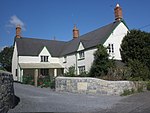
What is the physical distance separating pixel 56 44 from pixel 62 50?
2.63 metres

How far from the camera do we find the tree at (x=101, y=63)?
24675 mm

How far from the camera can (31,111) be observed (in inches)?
367

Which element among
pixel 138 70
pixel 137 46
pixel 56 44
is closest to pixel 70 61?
pixel 56 44

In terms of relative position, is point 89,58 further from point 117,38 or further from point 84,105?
point 84,105

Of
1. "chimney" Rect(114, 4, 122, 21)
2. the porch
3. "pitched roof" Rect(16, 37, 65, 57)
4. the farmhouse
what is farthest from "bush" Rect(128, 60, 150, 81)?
"pitched roof" Rect(16, 37, 65, 57)

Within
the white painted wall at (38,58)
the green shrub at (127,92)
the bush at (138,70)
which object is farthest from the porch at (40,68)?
the green shrub at (127,92)

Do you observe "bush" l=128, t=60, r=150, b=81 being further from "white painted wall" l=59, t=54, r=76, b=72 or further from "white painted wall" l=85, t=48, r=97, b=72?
"white painted wall" l=59, t=54, r=76, b=72

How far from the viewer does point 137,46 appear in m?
25.3

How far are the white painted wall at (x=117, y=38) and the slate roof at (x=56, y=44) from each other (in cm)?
87

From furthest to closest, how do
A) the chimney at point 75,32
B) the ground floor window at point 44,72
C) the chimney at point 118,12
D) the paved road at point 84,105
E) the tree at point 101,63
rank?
the chimney at point 75,32 → the ground floor window at point 44,72 → the chimney at point 118,12 → the tree at point 101,63 → the paved road at point 84,105

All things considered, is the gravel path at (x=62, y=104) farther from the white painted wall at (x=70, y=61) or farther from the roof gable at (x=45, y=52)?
the roof gable at (x=45, y=52)

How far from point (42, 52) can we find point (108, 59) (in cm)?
1575

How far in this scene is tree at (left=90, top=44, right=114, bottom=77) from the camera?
81.0ft

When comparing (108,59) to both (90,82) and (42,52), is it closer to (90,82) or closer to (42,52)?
(90,82)
